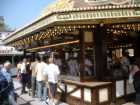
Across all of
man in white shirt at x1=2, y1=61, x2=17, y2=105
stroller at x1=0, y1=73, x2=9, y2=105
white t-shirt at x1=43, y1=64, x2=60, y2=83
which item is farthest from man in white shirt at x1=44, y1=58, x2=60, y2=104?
stroller at x1=0, y1=73, x2=9, y2=105

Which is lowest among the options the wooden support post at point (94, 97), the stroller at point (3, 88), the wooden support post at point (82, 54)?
the wooden support post at point (94, 97)

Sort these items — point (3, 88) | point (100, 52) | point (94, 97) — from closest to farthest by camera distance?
point (3, 88) < point (94, 97) < point (100, 52)

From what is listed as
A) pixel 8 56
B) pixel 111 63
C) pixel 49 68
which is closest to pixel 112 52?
pixel 111 63

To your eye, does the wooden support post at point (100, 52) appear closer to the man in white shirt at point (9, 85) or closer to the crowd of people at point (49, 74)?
the crowd of people at point (49, 74)

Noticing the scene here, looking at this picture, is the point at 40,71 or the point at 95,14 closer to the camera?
the point at 95,14

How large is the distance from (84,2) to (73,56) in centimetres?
316

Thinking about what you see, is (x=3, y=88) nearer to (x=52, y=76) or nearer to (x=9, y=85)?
(x=9, y=85)

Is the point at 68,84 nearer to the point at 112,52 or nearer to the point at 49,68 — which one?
the point at 49,68

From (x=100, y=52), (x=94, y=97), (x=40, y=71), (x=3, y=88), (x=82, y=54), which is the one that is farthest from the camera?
(x=40, y=71)

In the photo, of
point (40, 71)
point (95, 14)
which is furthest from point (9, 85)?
point (95, 14)

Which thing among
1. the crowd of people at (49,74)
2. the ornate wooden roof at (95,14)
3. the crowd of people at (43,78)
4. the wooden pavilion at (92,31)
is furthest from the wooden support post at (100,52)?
the crowd of people at (43,78)

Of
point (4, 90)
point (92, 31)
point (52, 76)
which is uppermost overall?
point (92, 31)

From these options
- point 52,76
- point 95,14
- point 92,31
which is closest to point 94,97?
point 52,76

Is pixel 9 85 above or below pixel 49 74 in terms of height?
below
